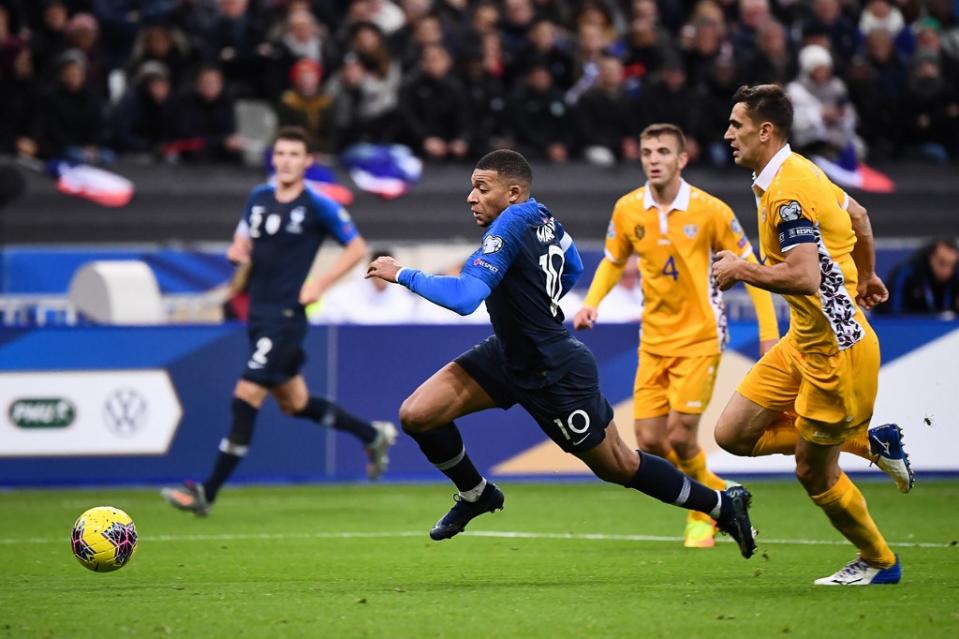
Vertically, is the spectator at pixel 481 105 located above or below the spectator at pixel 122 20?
below

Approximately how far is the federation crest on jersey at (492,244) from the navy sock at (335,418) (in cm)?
497

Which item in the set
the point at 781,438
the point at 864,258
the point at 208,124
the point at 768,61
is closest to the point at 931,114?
the point at 768,61

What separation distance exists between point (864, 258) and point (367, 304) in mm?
8720

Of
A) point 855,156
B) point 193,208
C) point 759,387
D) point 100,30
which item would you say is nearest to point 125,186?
point 193,208

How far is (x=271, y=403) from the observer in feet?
45.7

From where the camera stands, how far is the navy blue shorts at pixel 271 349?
1180 centimetres

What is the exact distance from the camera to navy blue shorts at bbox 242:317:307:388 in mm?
11805

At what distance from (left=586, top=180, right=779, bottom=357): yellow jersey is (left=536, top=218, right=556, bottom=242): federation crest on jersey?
6.36ft

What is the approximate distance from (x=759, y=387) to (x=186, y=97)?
1177cm

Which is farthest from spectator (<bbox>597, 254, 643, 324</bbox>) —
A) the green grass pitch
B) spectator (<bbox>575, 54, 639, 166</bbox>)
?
spectator (<bbox>575, 54, 639, 166</bbox>)

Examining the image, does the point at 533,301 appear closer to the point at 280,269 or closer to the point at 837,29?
the point at 280,269

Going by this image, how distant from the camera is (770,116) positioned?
7648 millimetres

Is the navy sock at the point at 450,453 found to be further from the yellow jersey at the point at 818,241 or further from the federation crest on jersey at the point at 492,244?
the yellow jersey at the point at 818,241

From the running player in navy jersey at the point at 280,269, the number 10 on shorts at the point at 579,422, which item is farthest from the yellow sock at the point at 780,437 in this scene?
the running player in navy jersey at the point at 280,269
